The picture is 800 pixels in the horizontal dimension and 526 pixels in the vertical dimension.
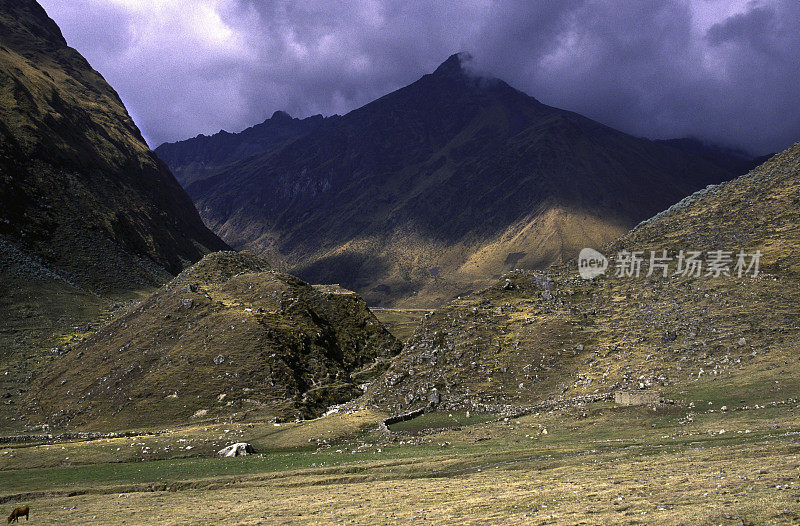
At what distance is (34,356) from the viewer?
81125 millimetres

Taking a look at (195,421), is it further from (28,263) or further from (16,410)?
(28,263)

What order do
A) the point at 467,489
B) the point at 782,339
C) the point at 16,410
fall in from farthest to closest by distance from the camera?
the point at 16,410 < the point at 782,339 < the point at 467,489

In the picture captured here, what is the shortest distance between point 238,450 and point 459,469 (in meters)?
21.3

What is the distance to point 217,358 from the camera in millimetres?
62281

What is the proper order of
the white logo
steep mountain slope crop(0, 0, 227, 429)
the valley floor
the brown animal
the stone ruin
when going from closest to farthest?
the valley floor
the brown animal
the stone ruin
the white logo
steep mountain slope crop(0, 0, 227, 429)

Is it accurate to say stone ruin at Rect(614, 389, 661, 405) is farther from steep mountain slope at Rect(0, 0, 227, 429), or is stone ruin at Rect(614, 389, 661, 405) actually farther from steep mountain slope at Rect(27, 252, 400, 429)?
steep mountain slope at Rect(0, 0, 227, 429)

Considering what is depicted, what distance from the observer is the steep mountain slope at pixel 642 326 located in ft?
152

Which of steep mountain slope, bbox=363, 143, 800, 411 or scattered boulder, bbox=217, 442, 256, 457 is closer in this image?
scattered boulder, bbox=217, 442, 256, 457

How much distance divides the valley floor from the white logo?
84.7 feet

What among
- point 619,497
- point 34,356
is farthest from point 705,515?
point 34,356

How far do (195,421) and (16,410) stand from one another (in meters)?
25.4

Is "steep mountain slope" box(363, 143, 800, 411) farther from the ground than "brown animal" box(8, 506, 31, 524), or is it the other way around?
"steep mountain slope" box(363, 143, 800, 411)

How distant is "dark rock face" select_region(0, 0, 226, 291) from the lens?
124 meters

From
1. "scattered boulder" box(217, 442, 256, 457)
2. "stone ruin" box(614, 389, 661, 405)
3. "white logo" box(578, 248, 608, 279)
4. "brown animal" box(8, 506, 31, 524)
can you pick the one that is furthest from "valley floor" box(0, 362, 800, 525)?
"white logo" box(578, 248, 608, 279)
